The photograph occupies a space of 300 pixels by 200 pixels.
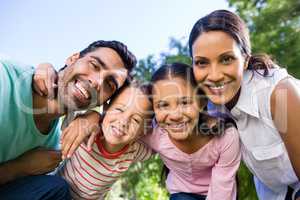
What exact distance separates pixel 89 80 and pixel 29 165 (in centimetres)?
58

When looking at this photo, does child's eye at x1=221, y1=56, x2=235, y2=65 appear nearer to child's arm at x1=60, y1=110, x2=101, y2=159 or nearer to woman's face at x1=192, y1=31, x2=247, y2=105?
woman's face at x1=192, y1=31, x2=247, y2=105

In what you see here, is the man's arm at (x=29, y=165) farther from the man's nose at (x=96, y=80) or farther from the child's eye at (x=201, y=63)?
the child's eye at (x=201, y=63)

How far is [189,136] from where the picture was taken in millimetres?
2156

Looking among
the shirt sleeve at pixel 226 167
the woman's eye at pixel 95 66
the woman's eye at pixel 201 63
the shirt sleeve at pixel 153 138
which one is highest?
the woman's eye at pixel 95 66

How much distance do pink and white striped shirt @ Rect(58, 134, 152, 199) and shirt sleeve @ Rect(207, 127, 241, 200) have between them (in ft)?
1.65

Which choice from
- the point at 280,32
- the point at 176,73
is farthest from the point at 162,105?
the point at 280,32

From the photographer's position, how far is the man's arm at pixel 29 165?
6.85 feet

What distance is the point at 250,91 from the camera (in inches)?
76.2

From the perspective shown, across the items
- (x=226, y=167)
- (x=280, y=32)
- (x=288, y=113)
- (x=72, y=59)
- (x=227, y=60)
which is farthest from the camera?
(x=280, y=32)

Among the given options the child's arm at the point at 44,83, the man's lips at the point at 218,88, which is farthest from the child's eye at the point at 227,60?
the child's arm at the point at 44,83

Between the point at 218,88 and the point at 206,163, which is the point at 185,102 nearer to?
the point at 218,88

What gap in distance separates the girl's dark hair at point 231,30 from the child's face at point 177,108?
227mm

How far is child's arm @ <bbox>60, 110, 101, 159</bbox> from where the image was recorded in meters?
1.95

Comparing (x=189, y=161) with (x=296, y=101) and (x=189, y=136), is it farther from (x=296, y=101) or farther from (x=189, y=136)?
(x=296, y=101)
